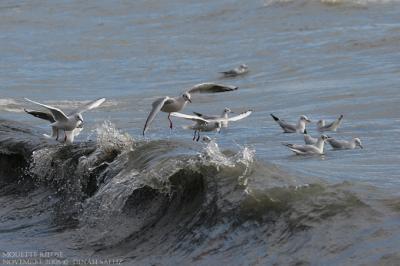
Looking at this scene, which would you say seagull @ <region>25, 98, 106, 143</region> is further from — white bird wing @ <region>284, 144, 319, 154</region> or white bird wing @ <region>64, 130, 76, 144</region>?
white bird wing @ <region>284, 144, 319, 154</region>

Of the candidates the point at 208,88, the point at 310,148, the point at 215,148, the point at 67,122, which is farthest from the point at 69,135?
the point at 215,148

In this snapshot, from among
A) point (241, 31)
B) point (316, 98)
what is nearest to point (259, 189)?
point (316, 98)

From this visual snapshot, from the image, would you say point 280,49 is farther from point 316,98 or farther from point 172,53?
point 316,98

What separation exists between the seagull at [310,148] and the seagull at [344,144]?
148 millimetres

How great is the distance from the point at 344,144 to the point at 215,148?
3916 millimetres

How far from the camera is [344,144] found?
1162 centimetres

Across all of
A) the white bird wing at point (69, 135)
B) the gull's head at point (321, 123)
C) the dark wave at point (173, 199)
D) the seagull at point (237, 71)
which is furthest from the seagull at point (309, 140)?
the seagull at point (237, 71)

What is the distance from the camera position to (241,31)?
2530 centimetres

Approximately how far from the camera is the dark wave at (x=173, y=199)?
6.71 metres

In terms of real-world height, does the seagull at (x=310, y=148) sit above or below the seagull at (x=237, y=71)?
above

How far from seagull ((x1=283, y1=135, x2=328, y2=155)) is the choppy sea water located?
21 centimetres

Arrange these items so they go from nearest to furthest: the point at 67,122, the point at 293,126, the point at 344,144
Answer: the point at 67,122, the point at 344,144, the point at 293,126

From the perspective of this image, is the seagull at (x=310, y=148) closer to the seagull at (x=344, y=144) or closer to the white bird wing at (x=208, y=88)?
the seagull at (x=344, y=144)

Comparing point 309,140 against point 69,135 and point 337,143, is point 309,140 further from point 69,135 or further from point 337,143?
point 69,135
